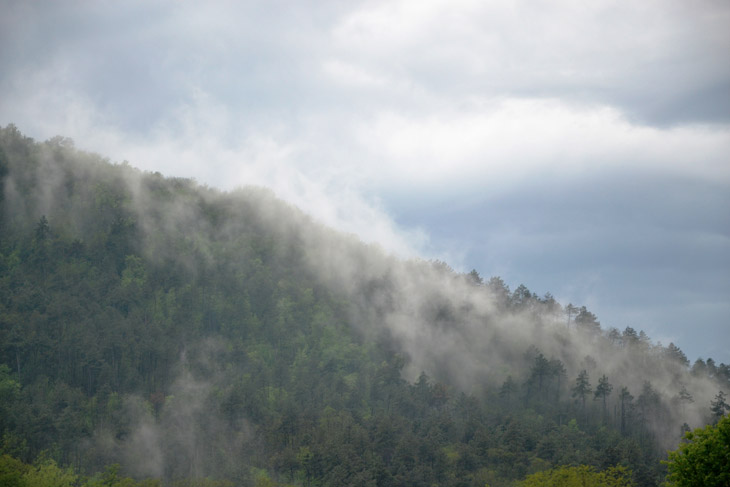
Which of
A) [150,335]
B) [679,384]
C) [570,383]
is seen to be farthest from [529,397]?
[150,335]

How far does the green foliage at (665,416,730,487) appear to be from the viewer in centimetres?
5162

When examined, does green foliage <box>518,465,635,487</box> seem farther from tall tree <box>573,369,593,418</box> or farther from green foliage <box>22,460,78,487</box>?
tall tree <box>573,369,593,418</box>

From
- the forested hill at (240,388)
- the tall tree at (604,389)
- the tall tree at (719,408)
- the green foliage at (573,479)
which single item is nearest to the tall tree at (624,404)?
the forested hill at (240,388)

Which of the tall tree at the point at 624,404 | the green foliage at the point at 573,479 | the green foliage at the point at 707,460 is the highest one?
the tall tree at the point at 624,404

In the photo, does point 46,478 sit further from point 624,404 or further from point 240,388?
point 624,404

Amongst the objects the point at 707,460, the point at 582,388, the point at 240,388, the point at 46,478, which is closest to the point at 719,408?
the point at 582,388

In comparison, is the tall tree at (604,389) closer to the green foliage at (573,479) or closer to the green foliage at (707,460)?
the green foliage at (573,479)

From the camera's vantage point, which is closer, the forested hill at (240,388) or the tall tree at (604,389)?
the forested hill at (240,388)

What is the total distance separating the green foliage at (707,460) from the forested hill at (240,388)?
64406 millimetres

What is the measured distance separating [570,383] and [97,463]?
378 ft

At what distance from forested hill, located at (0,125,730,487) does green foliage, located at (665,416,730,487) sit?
64406 millimetres

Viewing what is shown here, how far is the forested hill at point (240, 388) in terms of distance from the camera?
127 meters

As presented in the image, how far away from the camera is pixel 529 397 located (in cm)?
18162

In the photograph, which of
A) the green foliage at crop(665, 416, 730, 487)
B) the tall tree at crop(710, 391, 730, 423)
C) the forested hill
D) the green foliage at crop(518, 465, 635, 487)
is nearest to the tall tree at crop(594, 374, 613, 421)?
the forested hill
